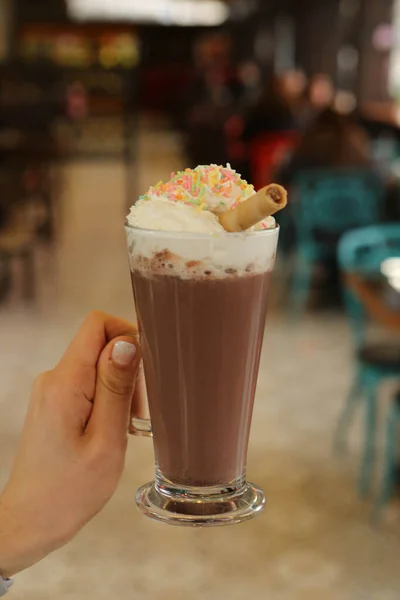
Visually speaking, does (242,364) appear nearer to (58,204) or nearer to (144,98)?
(58,204)

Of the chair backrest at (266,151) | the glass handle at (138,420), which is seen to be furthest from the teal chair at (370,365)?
the chair backrest at (266,151)

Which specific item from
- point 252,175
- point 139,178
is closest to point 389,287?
point 252,175

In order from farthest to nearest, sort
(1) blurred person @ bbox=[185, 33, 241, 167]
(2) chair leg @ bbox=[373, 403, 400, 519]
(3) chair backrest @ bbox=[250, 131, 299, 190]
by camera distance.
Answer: (1) blurred person @ bbox=[185, 33, 241, 167], (3) chair backrest @ bbox=[250, 131, 299, 190], (2) chair leg @ bbox=[373, 403, 400, 519]

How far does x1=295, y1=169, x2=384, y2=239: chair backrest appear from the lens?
550 centimetres

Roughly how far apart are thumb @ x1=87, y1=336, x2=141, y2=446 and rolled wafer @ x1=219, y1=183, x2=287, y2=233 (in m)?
0.19

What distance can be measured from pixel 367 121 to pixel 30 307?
4877mm

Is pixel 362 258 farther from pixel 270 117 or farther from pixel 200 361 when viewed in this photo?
pixel 270 117

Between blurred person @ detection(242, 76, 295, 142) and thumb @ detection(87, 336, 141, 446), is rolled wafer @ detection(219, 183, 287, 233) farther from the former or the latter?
blurred person @ detection(242, 76, 295, 142)

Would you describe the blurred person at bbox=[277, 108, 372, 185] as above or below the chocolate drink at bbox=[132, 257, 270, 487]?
below

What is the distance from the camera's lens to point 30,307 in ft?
19.2

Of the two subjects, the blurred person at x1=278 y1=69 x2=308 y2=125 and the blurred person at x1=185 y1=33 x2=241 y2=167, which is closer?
the blurred person at x1=278 y1=69 x2=308 y2=125

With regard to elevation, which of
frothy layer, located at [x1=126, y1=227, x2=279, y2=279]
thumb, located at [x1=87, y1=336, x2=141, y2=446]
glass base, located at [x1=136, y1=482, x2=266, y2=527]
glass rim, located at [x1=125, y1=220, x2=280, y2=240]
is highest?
glass rim, located at [x1=125, y1=220, x2=280, y2=240]

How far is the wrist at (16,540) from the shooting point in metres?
0.88

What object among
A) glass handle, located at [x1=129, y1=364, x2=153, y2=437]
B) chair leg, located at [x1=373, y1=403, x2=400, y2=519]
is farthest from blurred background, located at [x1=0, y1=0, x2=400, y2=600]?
glass handle, located at [x1=129, y1=364, x2=153, y2=437]
